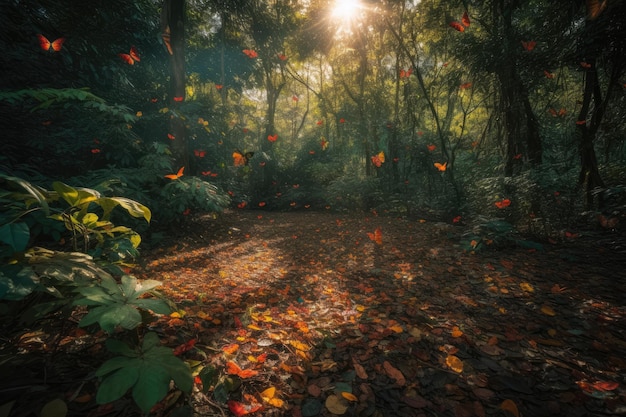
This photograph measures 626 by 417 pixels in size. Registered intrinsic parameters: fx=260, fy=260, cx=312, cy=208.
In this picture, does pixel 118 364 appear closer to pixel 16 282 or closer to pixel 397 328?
pixel 16 282

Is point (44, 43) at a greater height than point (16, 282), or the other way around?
point (44, 43)

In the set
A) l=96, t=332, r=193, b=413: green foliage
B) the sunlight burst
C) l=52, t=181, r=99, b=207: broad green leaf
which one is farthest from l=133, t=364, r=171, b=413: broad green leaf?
the sunlight burst

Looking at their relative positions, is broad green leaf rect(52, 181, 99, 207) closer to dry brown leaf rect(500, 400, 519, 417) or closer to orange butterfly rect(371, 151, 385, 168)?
dry brown leaf rect(500, 400, 519, 417)

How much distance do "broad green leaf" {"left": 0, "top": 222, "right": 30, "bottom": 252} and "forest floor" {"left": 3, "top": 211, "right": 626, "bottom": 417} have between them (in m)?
0.75

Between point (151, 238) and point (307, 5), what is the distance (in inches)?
450

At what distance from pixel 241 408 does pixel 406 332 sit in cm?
137

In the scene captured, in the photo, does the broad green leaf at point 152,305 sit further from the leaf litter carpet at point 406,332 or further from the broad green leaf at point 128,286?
the leaf litter carpet at point 406,332

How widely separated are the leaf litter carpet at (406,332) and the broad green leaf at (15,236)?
942 mm

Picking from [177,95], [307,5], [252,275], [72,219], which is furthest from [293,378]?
[307,5]

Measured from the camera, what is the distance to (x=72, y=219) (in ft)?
4.59

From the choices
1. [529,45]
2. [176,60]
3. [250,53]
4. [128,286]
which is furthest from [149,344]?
[250,53]

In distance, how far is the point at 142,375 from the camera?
1.00 m

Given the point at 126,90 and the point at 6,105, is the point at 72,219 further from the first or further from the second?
the point at 126,90

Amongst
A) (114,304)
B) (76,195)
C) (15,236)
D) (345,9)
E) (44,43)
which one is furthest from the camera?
(345,9)
